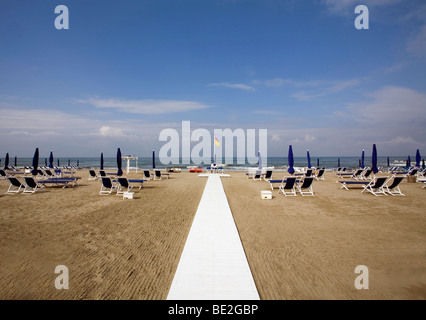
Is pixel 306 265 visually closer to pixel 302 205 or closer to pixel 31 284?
pixel 31 284

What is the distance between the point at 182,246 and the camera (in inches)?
170

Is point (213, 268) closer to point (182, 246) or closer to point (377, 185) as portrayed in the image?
point (182, 246)

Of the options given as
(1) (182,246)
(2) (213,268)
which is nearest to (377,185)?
(1) (182,246)

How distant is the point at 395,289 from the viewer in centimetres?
296

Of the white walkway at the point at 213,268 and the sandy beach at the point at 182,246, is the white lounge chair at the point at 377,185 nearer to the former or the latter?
the sandy beach at the point at 182,246

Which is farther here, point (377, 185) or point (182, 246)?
point (377, 185)

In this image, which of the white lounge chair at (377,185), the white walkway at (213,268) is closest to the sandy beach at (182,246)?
the white walkway at (213,268)

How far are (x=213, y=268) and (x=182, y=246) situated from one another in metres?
1.03

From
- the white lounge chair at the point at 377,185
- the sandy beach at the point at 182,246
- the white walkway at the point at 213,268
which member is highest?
the white lounge chair at the point at 377,185

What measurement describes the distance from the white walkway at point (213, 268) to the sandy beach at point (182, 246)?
0.46ft

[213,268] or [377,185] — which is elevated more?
[377,185]

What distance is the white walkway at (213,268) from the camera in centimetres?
284
